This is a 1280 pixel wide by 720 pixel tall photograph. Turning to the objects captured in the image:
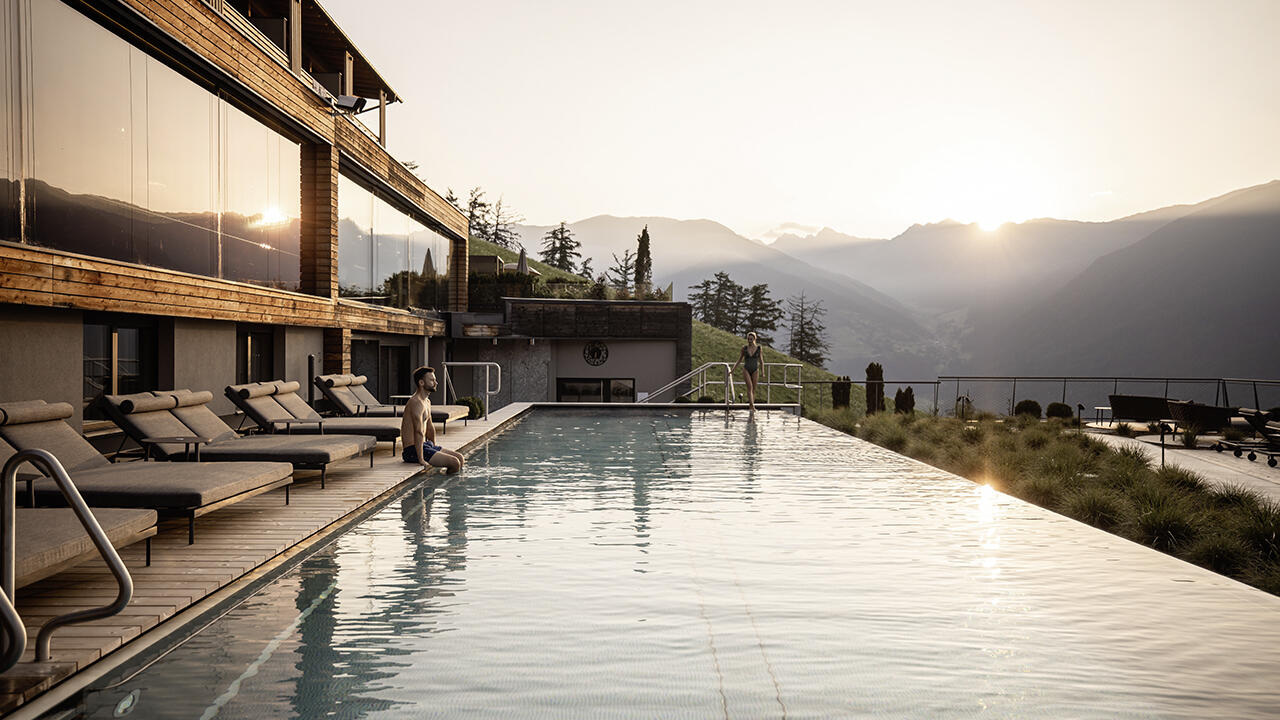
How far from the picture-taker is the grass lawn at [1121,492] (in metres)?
6.38

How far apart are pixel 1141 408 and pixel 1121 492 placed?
950 cm

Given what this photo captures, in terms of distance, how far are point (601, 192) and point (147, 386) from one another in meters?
31.2

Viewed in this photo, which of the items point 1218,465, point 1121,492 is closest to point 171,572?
point 1121,492

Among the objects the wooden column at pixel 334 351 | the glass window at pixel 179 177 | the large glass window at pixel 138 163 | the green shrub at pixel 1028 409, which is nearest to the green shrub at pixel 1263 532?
the large glass window at pixel 138 163

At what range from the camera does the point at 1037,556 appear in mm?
5859

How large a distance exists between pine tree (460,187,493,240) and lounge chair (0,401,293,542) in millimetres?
75086

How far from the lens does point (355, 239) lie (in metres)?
17.3

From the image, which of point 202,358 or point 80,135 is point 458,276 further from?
point 80,135

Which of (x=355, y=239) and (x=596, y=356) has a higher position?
(x=355, y=239)

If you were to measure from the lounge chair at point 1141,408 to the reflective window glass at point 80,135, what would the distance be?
16.0 m

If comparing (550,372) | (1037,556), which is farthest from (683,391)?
(1037,556)

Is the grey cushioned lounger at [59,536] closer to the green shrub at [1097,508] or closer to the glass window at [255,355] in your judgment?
the green shrub at [1097,508]

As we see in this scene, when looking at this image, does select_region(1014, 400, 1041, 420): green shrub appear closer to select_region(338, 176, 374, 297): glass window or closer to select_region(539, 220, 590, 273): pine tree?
→ select_region(338, 176, 374, 297): glass window

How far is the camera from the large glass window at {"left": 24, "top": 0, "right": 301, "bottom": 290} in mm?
7941
